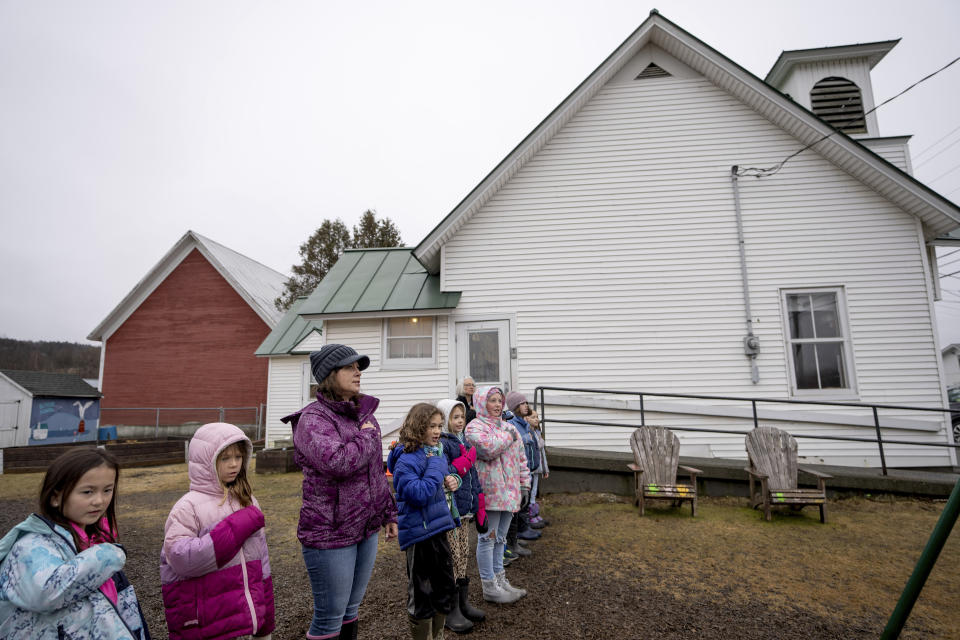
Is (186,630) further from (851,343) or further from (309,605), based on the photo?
(851,343)

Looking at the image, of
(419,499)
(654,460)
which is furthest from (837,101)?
(419,499)

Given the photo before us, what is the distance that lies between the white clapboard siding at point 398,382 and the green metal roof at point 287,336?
6745mm

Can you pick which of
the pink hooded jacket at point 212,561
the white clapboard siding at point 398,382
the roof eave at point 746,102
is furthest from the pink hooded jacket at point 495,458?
the roof eave at point 746,102

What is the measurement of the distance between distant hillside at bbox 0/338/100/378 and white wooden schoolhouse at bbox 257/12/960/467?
236 ft

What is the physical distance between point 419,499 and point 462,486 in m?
0.63

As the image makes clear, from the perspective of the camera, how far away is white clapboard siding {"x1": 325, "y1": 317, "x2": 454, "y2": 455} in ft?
32.8

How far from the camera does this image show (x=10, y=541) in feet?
6.01

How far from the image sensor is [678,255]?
9680 mm

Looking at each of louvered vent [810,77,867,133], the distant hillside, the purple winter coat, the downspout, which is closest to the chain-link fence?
the downspout

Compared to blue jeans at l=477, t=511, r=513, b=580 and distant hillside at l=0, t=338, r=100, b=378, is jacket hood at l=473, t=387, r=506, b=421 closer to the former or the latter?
blue jeans at l=477, t=511, r=513, b=580

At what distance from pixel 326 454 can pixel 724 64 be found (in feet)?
35.7

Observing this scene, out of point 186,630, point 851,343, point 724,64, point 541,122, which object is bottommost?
point 186,630

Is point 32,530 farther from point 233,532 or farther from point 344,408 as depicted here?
point 344,408

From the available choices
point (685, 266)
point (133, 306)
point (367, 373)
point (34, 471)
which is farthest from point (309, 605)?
point (133, 306)
